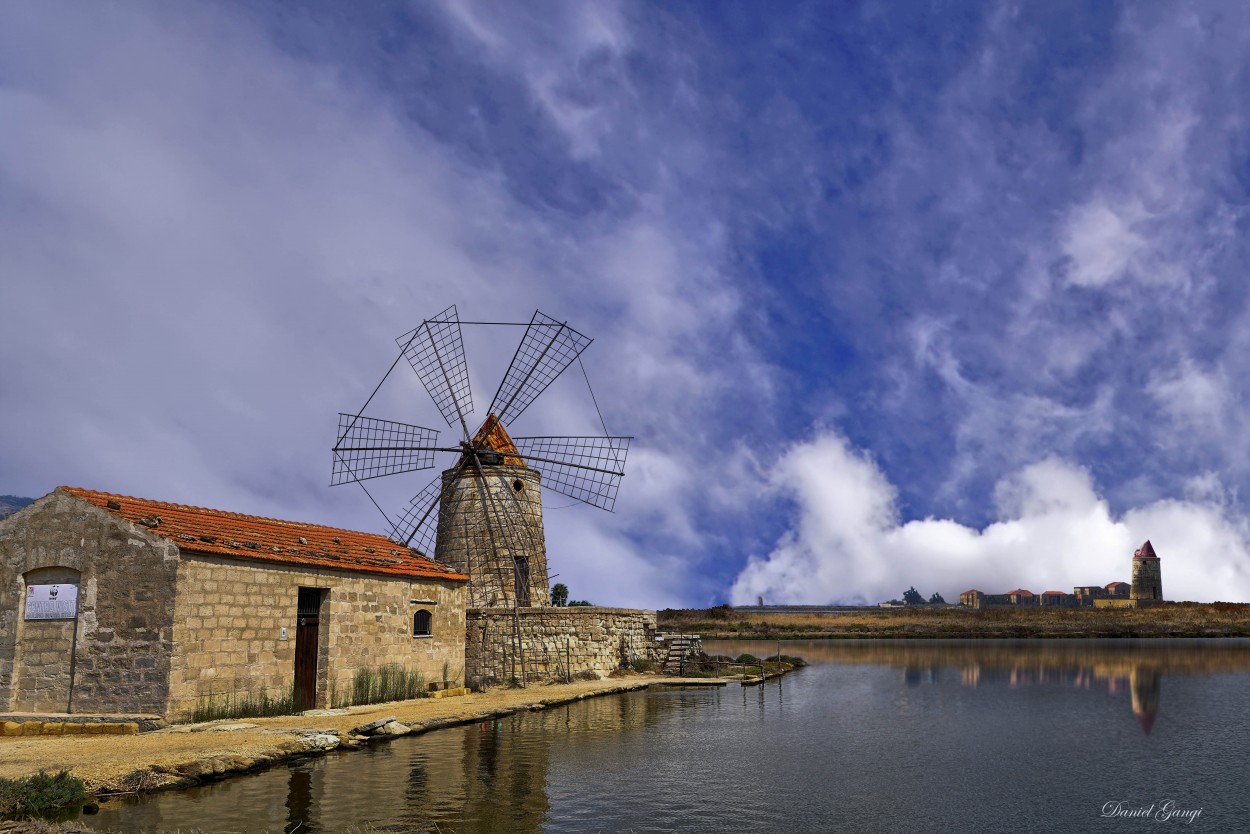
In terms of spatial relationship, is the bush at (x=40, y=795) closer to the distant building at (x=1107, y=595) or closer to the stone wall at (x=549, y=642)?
the stone wall at (x=549, y=642)

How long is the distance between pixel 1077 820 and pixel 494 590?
17.4 metres

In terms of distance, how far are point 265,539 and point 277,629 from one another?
6.07ft

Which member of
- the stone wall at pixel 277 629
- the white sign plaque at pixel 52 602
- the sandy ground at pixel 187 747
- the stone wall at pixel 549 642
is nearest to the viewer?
the sandy ground at pixel 187 747

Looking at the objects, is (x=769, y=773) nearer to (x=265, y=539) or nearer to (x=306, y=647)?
(x=306, y=647)

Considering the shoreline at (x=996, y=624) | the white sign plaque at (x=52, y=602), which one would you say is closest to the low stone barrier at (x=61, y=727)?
the white sign plaque at (x=52, y=602)

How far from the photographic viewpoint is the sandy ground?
10445mm

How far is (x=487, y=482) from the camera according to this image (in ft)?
84.9

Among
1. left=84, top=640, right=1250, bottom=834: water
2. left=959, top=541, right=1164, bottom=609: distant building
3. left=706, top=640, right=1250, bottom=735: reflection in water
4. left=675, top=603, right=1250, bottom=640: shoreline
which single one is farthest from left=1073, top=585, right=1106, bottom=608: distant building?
left=84, top=640, right=1250, bottom=834: water

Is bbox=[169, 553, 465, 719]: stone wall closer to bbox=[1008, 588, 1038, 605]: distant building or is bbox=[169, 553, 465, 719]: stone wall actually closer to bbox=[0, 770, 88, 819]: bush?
bbox=[0, 770, 88, 819]: bush

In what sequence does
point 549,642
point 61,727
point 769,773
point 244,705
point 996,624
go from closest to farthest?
1. point 769,773
2. point 61,727
3. point 244,705
4. point 549,642
5. point 996,624

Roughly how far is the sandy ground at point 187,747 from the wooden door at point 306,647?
628 millimetres

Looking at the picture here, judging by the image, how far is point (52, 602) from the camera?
1463 centimetres

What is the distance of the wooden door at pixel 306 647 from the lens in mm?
16578

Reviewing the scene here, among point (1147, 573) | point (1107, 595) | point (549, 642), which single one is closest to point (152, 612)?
point (549, 642)
